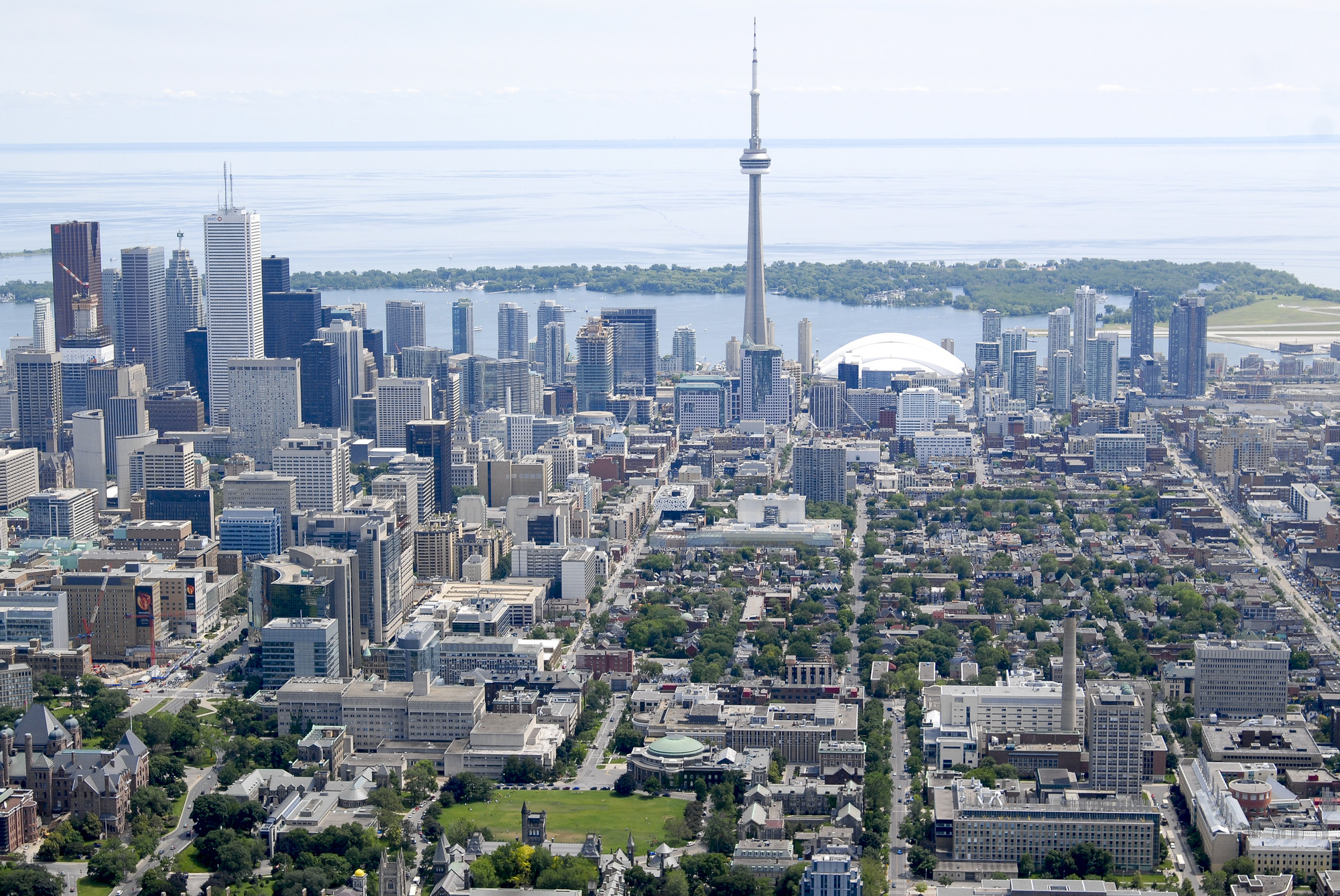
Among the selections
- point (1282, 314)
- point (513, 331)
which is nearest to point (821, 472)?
point (513, 331)

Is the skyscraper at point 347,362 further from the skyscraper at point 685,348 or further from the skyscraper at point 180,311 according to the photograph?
the skyscraper at point 685,348

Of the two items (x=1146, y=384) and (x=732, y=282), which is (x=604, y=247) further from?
(x=1146, y=384)

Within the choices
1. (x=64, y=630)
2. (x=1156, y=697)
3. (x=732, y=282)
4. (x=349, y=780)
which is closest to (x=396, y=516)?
(x=64, y=630)

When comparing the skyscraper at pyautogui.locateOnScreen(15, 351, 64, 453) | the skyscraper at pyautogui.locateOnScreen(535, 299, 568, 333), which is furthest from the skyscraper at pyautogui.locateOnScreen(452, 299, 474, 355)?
the skyscraper at pyautogui.locateOnScreen(15, 351, 64, 453)

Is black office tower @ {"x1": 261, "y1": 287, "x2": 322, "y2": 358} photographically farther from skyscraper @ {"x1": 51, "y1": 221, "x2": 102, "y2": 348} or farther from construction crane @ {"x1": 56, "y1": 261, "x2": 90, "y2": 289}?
construction crane @ {"x1": 56, "y1": 261, "x2": 90, "y2": 289}

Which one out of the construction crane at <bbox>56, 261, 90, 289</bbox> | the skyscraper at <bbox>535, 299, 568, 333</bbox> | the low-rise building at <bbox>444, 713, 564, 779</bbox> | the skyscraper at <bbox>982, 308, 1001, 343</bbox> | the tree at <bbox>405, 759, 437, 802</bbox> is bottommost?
the tree at <bbox>405, 759, 437, 802</bbox>
